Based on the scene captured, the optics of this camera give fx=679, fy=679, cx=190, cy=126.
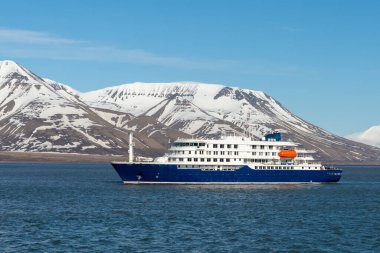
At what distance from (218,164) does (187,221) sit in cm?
5403

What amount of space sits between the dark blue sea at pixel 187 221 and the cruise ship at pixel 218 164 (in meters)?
7.95

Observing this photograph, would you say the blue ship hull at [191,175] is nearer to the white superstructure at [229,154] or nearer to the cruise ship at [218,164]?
the cruise ship at [218,164]

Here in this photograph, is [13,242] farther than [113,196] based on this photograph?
No

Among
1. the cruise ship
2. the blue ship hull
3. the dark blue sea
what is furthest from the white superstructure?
the dark blue sea

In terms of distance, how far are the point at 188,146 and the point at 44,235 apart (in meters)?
66.9

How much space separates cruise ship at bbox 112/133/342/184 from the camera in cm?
12788

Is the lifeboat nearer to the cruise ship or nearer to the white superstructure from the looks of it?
the cruise ship

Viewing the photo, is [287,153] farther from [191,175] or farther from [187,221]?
[187,221]

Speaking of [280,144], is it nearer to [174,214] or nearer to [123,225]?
[174,214]

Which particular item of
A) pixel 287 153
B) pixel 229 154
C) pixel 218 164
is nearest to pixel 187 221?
pixel 218 164

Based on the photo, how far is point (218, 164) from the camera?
129125mm

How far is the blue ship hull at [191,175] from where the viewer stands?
12762 cm

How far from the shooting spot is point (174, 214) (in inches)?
3226

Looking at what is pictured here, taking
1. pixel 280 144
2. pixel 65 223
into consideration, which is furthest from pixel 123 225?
pixel 280 144
